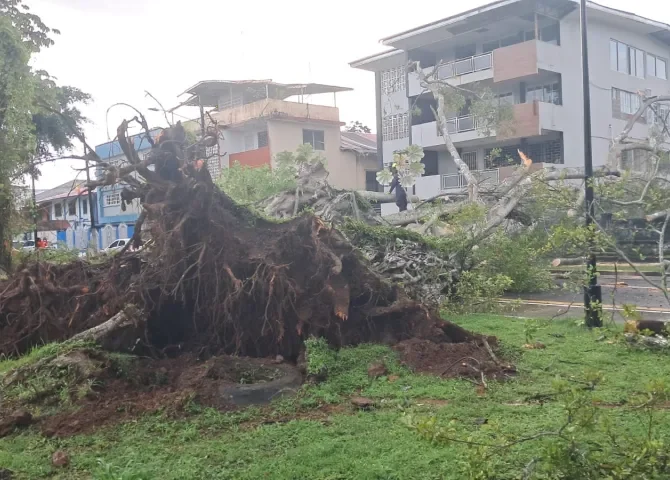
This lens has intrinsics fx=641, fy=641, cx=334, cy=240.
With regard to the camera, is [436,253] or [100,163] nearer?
[100,163]

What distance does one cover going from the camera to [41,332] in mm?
9141

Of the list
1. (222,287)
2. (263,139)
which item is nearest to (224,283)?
(222,287)

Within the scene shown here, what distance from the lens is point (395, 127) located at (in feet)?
104

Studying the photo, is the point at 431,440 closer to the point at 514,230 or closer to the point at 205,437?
the point at 205,437

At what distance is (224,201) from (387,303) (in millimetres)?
2659

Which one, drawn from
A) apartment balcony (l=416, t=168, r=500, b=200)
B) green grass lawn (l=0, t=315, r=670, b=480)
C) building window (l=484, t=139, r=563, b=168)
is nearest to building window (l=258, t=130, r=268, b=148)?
apartment balcony (l=416, t=168, r=500, b=200)

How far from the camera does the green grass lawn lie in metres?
4.44

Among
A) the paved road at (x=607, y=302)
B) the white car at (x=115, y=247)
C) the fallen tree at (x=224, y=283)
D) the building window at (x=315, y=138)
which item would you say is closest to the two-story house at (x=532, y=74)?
the building window at (x=315, y=138)

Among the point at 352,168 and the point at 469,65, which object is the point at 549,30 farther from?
the point at 352,168

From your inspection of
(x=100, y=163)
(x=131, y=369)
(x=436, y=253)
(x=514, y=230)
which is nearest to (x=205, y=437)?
(x=131, y=369)

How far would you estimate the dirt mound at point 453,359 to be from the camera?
22.7 ft

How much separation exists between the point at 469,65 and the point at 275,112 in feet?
32.2

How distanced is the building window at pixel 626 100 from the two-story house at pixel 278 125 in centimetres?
1320

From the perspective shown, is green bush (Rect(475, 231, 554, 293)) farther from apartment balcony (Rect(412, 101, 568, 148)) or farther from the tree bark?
apartment balcony (Rect(412, 101, 568, 148))
